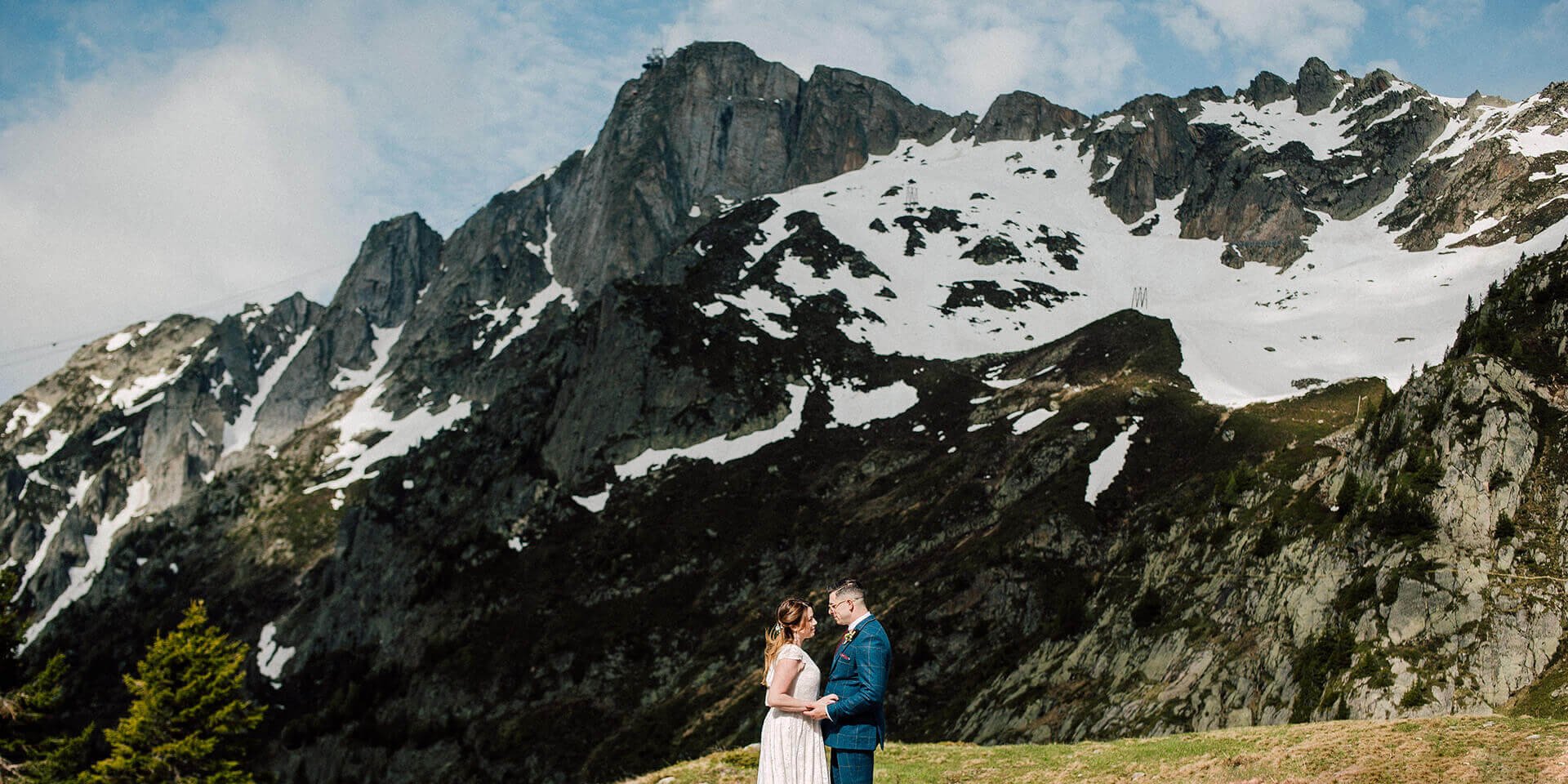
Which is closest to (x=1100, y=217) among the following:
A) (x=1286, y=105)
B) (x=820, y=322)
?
(x=1286, y=105)

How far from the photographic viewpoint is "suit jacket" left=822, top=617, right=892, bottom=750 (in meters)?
7.85

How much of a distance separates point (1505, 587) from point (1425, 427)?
756 cm

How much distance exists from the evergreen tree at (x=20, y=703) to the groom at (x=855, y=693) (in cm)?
2330

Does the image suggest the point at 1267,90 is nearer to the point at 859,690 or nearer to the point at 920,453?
the point at 920,453

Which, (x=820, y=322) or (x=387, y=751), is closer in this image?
(x=387, y=751)

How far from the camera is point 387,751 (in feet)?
206

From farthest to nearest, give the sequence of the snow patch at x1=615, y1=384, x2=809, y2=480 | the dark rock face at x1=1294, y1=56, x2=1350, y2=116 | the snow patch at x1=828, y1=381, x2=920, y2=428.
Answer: the dark rock face at x1=1294, y1=56, x2=1350, y2=116, the snow patch at x1=828, y1=381, x2=920, y2=428, the snow patch at x1=615, y1=384, x2=809, y2=480

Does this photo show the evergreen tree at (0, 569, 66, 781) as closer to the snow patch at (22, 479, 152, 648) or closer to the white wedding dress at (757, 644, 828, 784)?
the white wedding dress at (757, 644, 828, 784)

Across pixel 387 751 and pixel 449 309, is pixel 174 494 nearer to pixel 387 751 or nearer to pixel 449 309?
pixel 449 309

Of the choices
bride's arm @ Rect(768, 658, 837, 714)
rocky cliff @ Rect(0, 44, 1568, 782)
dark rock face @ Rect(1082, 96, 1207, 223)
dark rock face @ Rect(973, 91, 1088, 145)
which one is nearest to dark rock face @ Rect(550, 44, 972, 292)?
rocky cliff @ Rect(0, 44, 1568, 782)

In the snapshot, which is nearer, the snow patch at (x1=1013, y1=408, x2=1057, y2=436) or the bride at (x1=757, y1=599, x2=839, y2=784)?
the bride at (x1=757, y1=599, x2=839, y2=784)

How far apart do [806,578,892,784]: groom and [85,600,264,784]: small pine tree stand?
2352 cm

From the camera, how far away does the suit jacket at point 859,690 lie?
7852 mm

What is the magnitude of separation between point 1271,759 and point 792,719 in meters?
9.69
